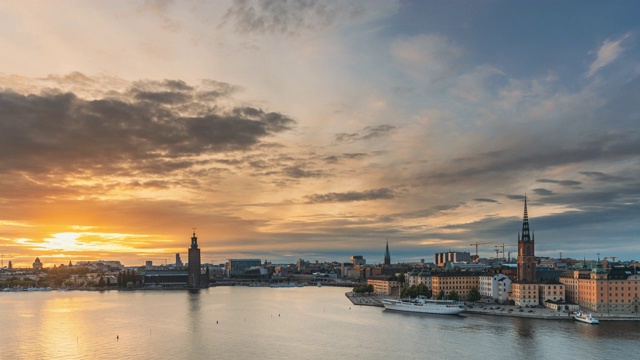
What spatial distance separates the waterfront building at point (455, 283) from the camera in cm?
8820

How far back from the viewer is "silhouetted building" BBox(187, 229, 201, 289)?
15225 centimetres

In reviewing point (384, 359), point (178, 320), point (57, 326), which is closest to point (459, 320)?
point (384, 359)

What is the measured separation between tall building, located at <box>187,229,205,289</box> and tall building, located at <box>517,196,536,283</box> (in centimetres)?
8685

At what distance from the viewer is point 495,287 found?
83.9 m

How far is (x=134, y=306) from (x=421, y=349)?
53.6 m

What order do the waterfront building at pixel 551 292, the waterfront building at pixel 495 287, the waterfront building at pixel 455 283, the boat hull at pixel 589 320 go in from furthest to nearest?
1. the waterfront building at pixel 455 283
2. the waterfront building at pixel 495 287
3. the waterfront building at pixel 551 292
4. the boat hull at pixel 589 320

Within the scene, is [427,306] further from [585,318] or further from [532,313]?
[585,318]

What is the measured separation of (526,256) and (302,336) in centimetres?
4677

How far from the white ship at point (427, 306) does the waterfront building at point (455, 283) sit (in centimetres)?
873

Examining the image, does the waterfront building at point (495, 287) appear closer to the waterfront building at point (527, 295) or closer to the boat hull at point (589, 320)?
the waterfront building at point (527, 295)

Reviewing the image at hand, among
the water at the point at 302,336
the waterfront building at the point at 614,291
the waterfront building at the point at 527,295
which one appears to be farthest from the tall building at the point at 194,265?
the waterfront building at the point at 614,291

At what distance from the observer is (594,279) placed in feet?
222

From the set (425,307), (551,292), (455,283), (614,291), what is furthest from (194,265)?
(614,291)

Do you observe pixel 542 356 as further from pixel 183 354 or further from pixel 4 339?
pixel 4 339
